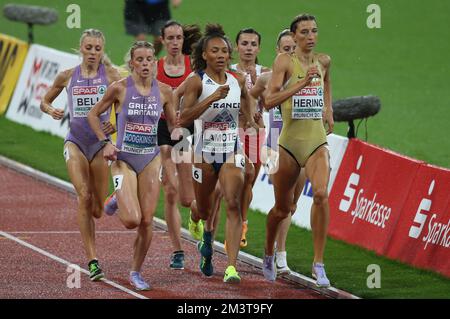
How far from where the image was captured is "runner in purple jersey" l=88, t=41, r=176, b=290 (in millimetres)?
13148

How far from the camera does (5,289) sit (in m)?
13.2

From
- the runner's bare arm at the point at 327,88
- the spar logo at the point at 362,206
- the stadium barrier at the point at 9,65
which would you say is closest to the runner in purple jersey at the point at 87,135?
the runner's bare arm at the point at 327,88

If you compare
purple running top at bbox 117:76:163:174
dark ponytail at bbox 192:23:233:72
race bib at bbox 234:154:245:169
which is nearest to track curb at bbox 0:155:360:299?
race bib at bbox 234:154:245:169

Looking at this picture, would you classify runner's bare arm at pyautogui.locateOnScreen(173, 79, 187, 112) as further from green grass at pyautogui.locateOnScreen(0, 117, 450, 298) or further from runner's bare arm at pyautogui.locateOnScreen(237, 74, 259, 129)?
green grass at pyautogui.locateOnScreen(0, 117, 450, 298)

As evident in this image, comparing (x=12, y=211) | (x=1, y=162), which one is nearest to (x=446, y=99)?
(x=1, y=162)

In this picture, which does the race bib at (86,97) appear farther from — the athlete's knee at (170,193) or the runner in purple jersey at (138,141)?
the athlete's knee at (170,193)

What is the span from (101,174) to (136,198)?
105cm

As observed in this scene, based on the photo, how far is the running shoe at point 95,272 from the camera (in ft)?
44.6

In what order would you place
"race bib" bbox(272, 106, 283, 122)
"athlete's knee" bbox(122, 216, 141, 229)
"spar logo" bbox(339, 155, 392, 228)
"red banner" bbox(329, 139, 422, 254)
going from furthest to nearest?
"spar logo" bbox(339, 155, 392, 228) → "red banner" bbox(329, 139, 422, 254) → "race bib" bbox(272, 106, 283, 122) → "athlete's knee" bbox(122, 216, 141, 229)

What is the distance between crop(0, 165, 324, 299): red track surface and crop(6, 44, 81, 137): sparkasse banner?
3981 millimetres

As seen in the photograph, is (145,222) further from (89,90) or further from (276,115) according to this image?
A: (276,115)

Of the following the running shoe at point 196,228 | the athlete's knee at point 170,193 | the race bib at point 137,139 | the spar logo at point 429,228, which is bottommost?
the running shoe at point 196,228

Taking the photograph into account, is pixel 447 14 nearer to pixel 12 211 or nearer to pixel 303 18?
pixel 12 211

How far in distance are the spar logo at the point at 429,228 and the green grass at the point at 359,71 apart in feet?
1.21
